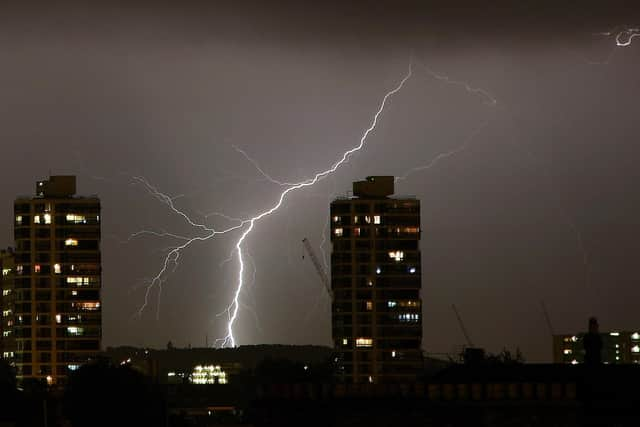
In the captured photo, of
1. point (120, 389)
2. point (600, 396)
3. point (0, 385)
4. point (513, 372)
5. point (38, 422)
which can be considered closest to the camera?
point (600, 396)

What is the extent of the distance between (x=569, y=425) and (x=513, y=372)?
12.2m

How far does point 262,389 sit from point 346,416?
702 centimetres

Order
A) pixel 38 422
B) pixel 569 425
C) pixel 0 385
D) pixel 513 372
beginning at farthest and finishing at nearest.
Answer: pixel 0 385, pixel 38 422, pixel 513 372, pixel 569 425

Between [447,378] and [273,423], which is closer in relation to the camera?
[273,423]

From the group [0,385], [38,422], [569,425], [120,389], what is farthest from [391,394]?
[0,385]

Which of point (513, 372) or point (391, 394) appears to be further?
point (513, 372)

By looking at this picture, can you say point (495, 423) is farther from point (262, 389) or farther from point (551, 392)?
point (262, 389)

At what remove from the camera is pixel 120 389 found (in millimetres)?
172250

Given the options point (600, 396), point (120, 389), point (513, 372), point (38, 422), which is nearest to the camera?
point (600, 396)

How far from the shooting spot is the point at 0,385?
188875 mm

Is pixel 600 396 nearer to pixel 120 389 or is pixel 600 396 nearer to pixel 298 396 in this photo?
pixel 298 396

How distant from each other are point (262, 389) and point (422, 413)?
9360mm

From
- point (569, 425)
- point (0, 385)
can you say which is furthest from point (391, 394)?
point (0, 385)

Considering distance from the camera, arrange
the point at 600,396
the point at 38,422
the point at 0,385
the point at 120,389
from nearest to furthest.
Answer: the point at 600,396, the point at 38,422, the point at 120,389, the point at 0,385
